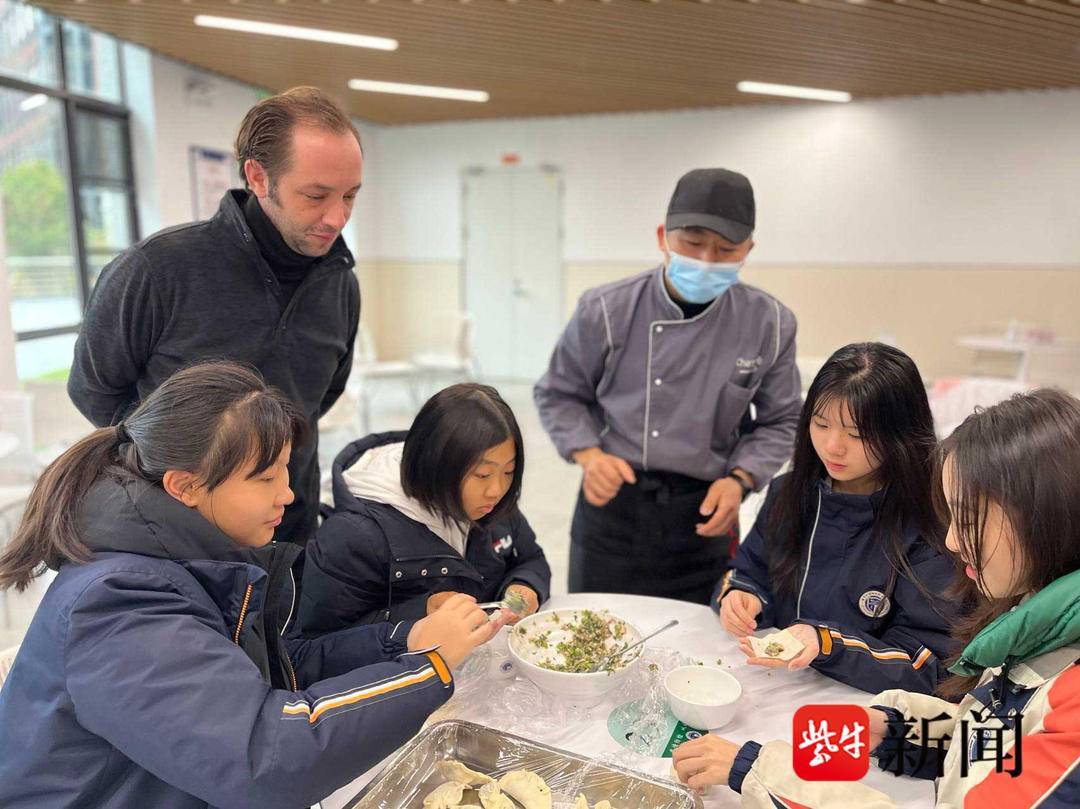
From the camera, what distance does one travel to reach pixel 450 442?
139cm

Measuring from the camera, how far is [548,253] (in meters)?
8.02

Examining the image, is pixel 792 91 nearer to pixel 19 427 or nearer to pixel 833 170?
pixel 833 170

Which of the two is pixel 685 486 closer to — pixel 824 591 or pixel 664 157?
pixel 824 591

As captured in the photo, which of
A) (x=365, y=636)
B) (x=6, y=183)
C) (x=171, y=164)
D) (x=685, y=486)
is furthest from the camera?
(x=171, y=164)

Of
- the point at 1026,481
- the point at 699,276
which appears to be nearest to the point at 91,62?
the point at 699,276

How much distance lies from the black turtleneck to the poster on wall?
4.66 meters

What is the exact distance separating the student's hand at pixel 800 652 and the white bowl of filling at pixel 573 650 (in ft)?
0.60

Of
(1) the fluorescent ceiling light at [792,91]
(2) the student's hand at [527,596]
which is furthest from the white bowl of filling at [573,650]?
(1) the fluorescent ceiling light at [792,91]

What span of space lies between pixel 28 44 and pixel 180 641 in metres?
5.30

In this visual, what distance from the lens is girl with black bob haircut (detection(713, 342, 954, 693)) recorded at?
1247 millimetres

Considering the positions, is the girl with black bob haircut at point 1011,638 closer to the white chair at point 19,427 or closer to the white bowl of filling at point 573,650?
the white bowl of filling at point 573,650

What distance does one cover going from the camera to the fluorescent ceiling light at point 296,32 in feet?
14.6

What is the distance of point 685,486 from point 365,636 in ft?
3.02

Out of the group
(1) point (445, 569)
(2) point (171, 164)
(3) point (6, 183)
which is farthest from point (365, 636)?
(2) point (171, 164)
